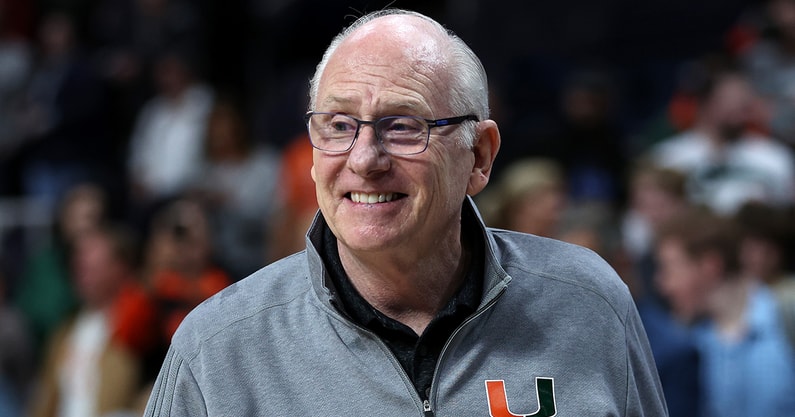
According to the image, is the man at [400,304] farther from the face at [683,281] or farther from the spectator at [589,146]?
the spectator at [589,146]

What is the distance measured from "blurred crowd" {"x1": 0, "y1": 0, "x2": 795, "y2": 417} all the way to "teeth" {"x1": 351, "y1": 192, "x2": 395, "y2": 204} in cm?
251

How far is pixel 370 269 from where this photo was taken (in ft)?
9.26

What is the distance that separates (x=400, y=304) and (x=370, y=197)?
296 millimetres

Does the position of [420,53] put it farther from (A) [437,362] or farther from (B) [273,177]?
(B) [273,177]

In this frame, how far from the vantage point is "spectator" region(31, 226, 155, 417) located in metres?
5.96

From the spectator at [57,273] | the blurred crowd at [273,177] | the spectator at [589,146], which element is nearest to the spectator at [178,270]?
the blurred crowd at [273,177]

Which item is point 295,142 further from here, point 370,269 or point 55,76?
point 370,269

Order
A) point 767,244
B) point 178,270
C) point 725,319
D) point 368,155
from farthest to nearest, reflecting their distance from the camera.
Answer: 1. point 178,270
2. point 767,244
3. point 725,319
4. point 368,155

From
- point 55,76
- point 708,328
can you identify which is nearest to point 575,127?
point 708,328

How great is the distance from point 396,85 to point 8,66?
8906 mm

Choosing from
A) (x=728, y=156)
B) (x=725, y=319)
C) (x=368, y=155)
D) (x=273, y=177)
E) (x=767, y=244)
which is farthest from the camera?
(x=273, y=177)

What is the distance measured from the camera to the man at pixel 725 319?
5.25 meters

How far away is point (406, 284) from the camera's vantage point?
9.31 feet

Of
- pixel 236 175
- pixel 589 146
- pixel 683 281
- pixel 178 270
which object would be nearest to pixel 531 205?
pixel 683 281
